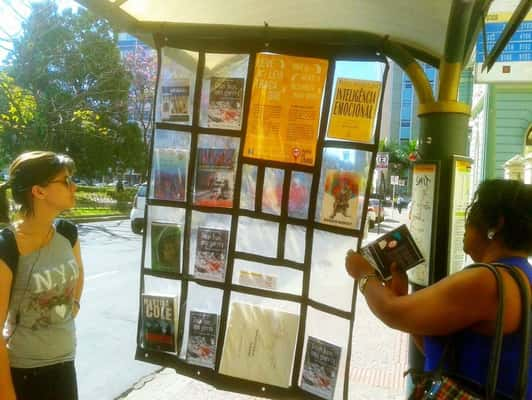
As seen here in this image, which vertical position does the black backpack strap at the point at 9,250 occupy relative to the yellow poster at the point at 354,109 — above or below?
below

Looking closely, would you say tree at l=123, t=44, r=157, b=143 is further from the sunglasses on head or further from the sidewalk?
the sunglasses on head

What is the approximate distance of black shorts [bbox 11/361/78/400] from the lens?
198 centimetres

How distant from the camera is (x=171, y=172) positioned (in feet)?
8.42

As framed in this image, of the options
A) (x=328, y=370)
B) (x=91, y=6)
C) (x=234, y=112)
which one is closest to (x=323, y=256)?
(x=328, y=370)

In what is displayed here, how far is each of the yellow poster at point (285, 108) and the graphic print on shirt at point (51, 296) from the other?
43.4 inches

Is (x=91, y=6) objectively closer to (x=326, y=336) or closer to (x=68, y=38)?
(x=326, y=336)

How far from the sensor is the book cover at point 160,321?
8.50 feet

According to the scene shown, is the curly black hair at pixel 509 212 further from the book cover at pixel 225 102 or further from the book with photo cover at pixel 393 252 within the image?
the book cover at pixel 225 102

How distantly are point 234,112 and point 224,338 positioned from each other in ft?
4.19

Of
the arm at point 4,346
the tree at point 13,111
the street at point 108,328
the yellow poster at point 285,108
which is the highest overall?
the tree at point 13,111

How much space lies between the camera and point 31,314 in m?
1.99

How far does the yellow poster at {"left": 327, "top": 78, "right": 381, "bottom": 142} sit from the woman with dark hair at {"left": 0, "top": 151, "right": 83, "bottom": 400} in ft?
4.52

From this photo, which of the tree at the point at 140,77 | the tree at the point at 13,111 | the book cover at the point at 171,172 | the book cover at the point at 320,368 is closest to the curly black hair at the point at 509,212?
the book cover at the point at 320,368

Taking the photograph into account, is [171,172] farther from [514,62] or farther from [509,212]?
[514,62]
